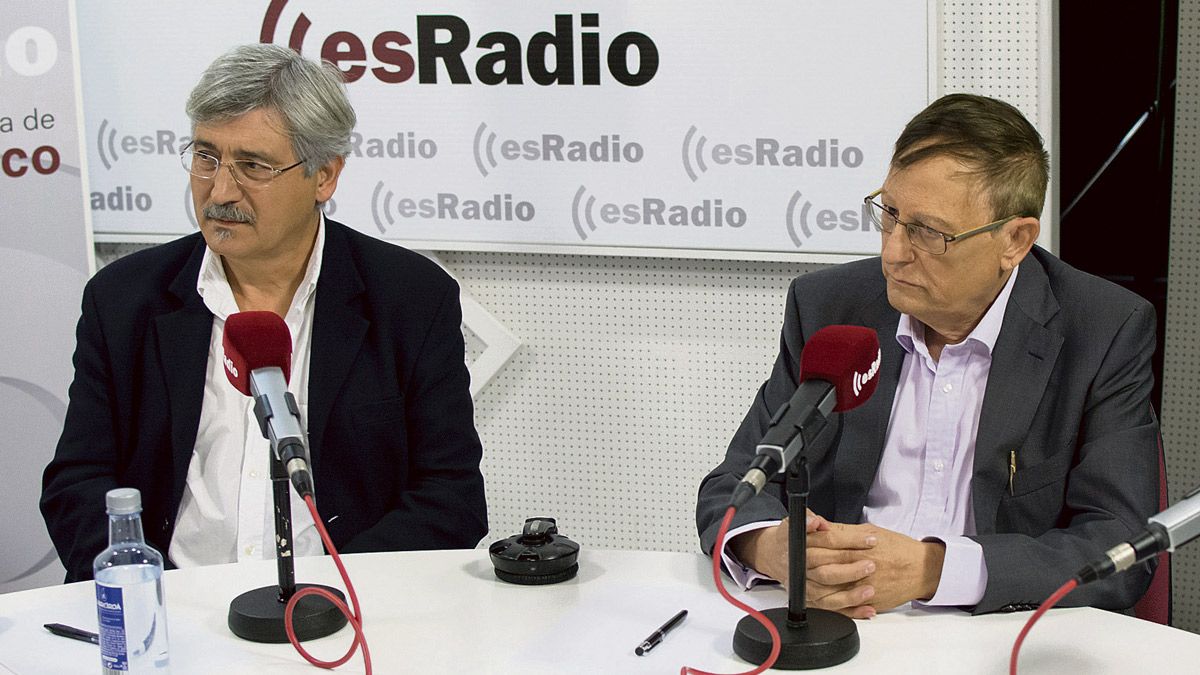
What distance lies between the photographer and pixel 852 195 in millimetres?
3549

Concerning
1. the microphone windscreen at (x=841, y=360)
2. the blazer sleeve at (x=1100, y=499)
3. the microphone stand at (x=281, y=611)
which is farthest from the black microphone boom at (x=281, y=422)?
the blazer sleeve at (x=1100, y=499)

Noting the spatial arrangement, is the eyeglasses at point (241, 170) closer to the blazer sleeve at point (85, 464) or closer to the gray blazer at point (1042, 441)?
the blazer sleeve at point (85, 464)

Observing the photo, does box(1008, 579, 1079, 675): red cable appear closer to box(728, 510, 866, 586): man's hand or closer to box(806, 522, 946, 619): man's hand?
box(806, 522, 946, 619): man's hand

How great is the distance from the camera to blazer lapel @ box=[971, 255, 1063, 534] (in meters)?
2.22

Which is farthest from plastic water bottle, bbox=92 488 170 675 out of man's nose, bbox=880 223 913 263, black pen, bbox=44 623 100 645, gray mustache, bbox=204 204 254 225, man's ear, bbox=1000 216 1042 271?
man's ear, bbox=1000 216 1042 271

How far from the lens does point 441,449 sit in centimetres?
274

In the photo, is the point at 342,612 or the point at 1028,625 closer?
the point at 1028,625

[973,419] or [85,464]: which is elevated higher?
[973,419]

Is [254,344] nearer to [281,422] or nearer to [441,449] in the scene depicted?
[281,422]

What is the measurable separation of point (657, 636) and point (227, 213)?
1286 mm

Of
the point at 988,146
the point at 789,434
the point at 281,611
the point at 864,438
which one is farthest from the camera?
the point at 864,438

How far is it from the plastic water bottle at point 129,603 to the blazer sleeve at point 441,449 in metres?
0.84

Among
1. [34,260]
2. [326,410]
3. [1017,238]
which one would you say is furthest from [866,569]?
[34,260]

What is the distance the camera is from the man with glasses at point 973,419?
200cm
